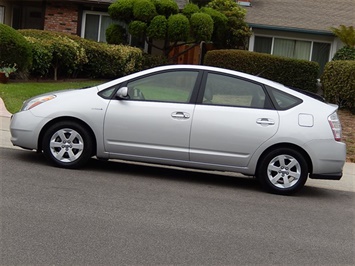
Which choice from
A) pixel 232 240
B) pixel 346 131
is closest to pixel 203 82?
pixel 232 240

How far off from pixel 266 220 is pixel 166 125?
2.05 meters

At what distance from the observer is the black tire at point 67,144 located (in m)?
8.01

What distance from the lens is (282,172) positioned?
26.0 ft

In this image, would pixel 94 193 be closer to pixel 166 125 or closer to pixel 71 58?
pixel 166 125

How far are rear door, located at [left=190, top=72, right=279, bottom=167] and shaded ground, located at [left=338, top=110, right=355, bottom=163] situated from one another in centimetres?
404

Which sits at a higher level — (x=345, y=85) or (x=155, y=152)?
(x=345, y=85)

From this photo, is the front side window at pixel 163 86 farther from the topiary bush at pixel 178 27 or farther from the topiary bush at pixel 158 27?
the topiary bush at pixel 158 27

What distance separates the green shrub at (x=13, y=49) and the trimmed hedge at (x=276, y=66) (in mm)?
6627

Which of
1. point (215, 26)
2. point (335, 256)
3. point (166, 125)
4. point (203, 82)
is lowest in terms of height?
point (335, 256)

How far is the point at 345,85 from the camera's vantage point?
16094 mm

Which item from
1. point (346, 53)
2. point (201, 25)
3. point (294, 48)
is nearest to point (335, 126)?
point (201, 25)

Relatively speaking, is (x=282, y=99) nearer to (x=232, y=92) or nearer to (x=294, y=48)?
(x=232, y=92)

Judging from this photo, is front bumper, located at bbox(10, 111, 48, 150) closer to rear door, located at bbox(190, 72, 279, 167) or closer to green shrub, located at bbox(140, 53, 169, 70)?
rear door, located at bbox(190, 72, 279, 167)

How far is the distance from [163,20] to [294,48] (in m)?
6.80
